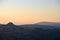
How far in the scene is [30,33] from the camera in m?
1.27

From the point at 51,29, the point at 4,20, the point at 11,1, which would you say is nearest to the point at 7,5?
the point at 11,1

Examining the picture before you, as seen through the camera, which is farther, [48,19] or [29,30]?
[48,19]

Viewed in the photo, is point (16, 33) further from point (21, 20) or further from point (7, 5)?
point (7, 5)

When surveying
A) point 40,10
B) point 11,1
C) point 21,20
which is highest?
point 11,1

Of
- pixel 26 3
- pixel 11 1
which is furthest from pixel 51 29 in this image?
pixel 11 1

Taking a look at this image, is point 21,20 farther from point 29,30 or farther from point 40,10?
point 29,30

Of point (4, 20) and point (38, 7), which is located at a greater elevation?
point (38, 7)

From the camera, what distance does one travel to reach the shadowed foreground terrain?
4.09 feet

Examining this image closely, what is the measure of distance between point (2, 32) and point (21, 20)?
0.46 m

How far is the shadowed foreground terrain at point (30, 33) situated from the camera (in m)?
1.25

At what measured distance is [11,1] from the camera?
175 cm

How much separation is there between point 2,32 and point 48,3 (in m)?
0.79

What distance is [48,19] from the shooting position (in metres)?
1.75

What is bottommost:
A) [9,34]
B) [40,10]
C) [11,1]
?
[9,34]
